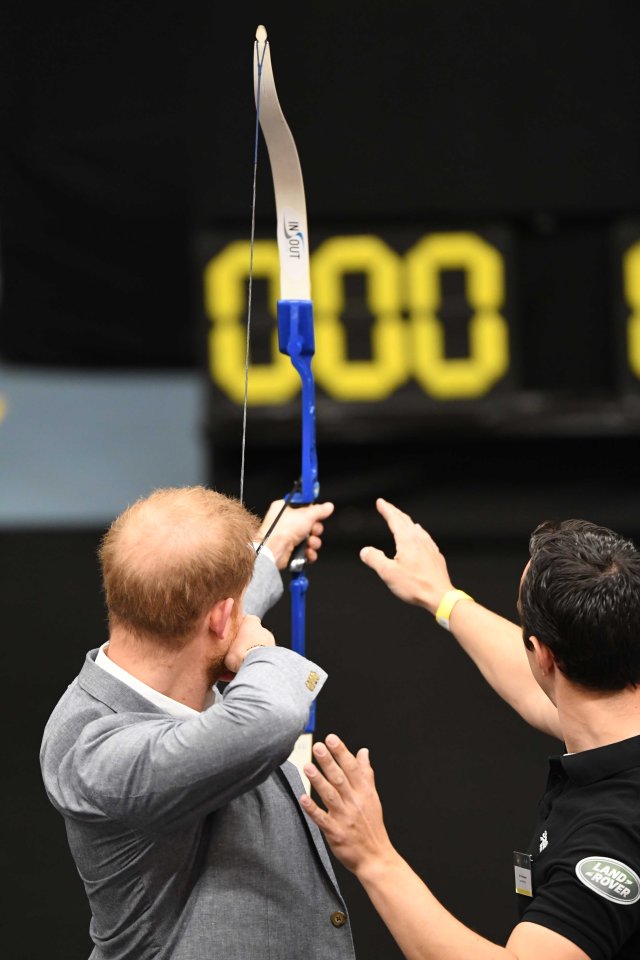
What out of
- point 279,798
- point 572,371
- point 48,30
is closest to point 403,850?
point 279,798

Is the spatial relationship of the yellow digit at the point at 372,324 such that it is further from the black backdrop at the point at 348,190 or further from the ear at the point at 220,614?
the ear at the point at 220,614

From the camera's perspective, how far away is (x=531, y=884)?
1.14m

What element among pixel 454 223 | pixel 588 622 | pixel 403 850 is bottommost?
pixel 403 850

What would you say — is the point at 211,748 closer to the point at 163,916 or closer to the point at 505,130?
the point at 163,916

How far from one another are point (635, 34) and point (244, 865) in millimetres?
3622

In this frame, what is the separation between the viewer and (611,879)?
3.42 feet

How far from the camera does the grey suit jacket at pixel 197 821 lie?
1.04 meters

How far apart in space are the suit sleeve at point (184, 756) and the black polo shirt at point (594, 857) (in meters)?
0.28

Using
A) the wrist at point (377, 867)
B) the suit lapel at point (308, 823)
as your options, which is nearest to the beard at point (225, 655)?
the suit lapel at point (308, 823)

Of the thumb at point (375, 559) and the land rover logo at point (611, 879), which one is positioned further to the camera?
the thumb at point (375, 559)

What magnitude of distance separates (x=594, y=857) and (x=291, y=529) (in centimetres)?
70

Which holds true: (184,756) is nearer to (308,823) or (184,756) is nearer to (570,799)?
(308,823)

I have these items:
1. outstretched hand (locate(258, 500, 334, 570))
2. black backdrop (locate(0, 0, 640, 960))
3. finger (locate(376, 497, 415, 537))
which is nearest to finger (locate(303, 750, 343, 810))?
outstretched hand (locate(258, 500, 334, 570))

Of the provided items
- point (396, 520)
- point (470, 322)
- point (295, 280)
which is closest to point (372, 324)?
point (470, 322)
